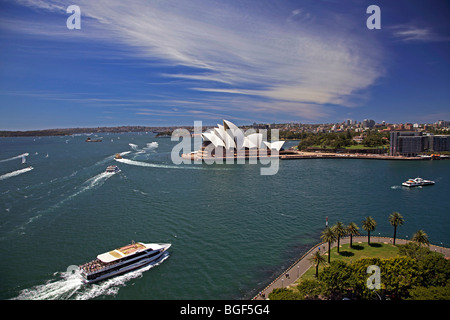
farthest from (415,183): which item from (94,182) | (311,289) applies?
(94,182)

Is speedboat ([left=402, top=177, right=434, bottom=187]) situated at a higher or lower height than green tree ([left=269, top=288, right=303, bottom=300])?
higher

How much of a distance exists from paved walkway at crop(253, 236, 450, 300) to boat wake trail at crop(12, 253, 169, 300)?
6.30 m

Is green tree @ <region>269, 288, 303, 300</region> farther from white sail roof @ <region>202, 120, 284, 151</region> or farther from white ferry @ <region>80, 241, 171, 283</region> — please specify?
white sail roof @ <region>202, 120, 284, 151</region>

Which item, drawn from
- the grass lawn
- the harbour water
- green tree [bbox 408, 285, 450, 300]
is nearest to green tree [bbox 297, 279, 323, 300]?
the harbour water

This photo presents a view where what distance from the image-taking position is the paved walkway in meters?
11.5

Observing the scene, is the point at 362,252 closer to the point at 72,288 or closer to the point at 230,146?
the point at 72,288

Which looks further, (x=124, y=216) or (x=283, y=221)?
(x=124, y=216)

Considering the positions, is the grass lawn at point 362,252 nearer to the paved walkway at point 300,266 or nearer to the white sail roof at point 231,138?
the paved walkway at point 300,266

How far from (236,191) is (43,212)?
56.3ft

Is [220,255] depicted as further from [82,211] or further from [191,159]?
[191,159]

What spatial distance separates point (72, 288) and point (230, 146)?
44.4 m

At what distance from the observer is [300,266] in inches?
523
